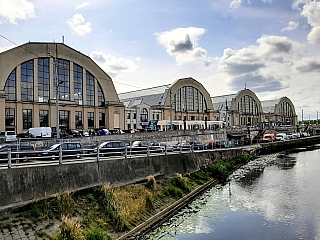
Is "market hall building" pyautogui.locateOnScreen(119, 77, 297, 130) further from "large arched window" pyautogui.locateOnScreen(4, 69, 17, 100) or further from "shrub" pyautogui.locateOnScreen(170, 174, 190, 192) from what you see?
"shrub" pyautogui.locateOnScreen(170, 174, 190, 192)

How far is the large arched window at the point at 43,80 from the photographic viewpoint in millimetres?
48281

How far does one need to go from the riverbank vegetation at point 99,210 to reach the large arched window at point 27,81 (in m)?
33.5

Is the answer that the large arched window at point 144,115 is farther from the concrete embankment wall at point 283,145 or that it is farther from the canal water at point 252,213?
the canal water at point 252,213

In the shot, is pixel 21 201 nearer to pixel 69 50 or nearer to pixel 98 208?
pixel 98 208

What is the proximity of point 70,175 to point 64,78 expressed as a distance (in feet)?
128

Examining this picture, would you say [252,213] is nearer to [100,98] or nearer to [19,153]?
[19,153]

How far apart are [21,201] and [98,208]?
361cm

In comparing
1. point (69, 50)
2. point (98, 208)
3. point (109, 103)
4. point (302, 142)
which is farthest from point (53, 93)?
point (302, 142)

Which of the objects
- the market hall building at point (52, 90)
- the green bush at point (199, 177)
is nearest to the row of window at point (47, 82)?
the market hall building at point (52, 90)

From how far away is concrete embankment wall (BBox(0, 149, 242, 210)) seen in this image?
41.4ft

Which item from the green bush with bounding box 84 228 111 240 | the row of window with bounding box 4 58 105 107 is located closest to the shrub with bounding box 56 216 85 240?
the green bush with bounding box 84 228 111 240

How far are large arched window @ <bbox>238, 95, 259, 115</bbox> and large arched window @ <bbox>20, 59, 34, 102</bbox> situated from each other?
231 ft

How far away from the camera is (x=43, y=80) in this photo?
4878cm

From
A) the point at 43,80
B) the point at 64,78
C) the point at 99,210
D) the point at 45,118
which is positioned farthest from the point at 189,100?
the point at 99,210
